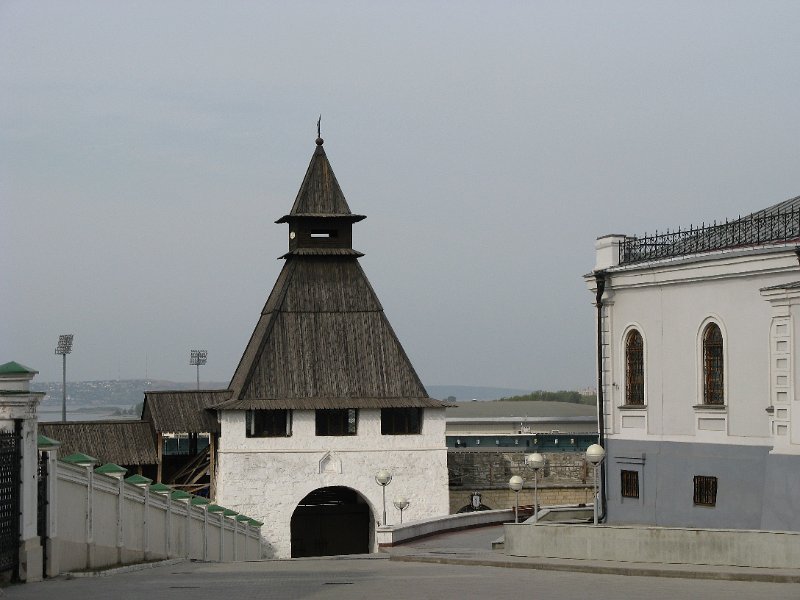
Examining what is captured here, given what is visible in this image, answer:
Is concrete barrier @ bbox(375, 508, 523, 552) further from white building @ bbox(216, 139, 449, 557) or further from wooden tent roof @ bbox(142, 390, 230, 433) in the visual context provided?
wooden tent roof @ bbox(142, 390, 230, 433)

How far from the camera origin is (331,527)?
171 ft

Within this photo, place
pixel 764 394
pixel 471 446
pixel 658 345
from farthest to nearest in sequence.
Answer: pixel 471 446, pixel 658 345, pixel 764 394

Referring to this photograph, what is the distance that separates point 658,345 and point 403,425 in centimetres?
2255

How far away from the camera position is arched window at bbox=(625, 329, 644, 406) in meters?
30.2

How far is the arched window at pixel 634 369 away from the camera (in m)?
30.2

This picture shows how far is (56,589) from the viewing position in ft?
56.8

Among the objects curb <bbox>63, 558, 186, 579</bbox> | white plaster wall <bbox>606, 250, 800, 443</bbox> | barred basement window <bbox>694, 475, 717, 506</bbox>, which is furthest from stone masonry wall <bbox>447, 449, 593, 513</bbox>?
curb <bbox>63, 558, 186, 579</bbox>

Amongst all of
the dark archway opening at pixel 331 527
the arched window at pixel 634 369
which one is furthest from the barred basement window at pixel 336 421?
the arched window at pixel 634 369

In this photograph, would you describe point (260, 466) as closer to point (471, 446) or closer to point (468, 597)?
point (471, 446)

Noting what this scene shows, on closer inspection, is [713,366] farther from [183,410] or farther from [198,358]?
[198,358]

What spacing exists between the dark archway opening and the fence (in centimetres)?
1809

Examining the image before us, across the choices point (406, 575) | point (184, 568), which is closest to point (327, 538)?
point (184, 568)

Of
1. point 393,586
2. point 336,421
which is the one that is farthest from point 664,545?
point 336,421

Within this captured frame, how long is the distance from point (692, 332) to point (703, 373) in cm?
87
